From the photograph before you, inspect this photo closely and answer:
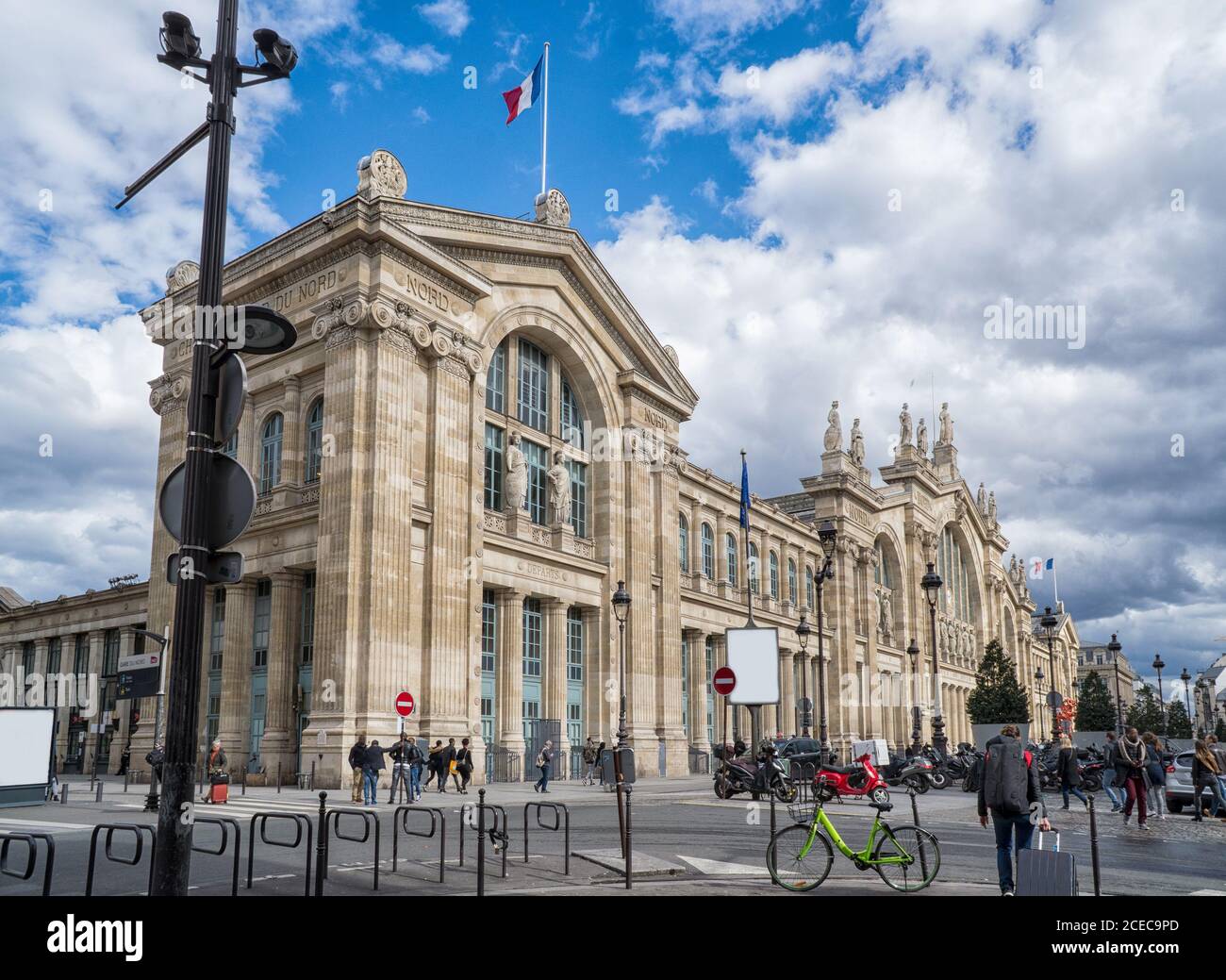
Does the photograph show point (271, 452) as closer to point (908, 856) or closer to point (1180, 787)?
point (908, 856)

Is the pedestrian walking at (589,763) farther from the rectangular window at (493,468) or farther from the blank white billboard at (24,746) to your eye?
the blank white billboard at (24,746)

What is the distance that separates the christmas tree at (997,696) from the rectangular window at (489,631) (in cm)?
4321

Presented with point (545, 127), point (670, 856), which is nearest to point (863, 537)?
point (545, 127)

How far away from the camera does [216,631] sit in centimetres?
3481

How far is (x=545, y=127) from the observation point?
129 ft

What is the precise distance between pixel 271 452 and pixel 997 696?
175 feet

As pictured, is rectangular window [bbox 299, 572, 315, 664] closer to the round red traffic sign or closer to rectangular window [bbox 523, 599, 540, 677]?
rectangular window [bbox 523, 599, 540, 677]

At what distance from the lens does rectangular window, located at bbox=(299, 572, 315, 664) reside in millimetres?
Result: 31953

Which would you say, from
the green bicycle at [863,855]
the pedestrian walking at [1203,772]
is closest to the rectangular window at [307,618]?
the green bicycle at [863,855]

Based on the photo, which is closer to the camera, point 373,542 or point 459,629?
point 373,542

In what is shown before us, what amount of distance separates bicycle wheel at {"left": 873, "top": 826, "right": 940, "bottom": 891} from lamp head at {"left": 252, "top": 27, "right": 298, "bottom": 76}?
9.32 m
